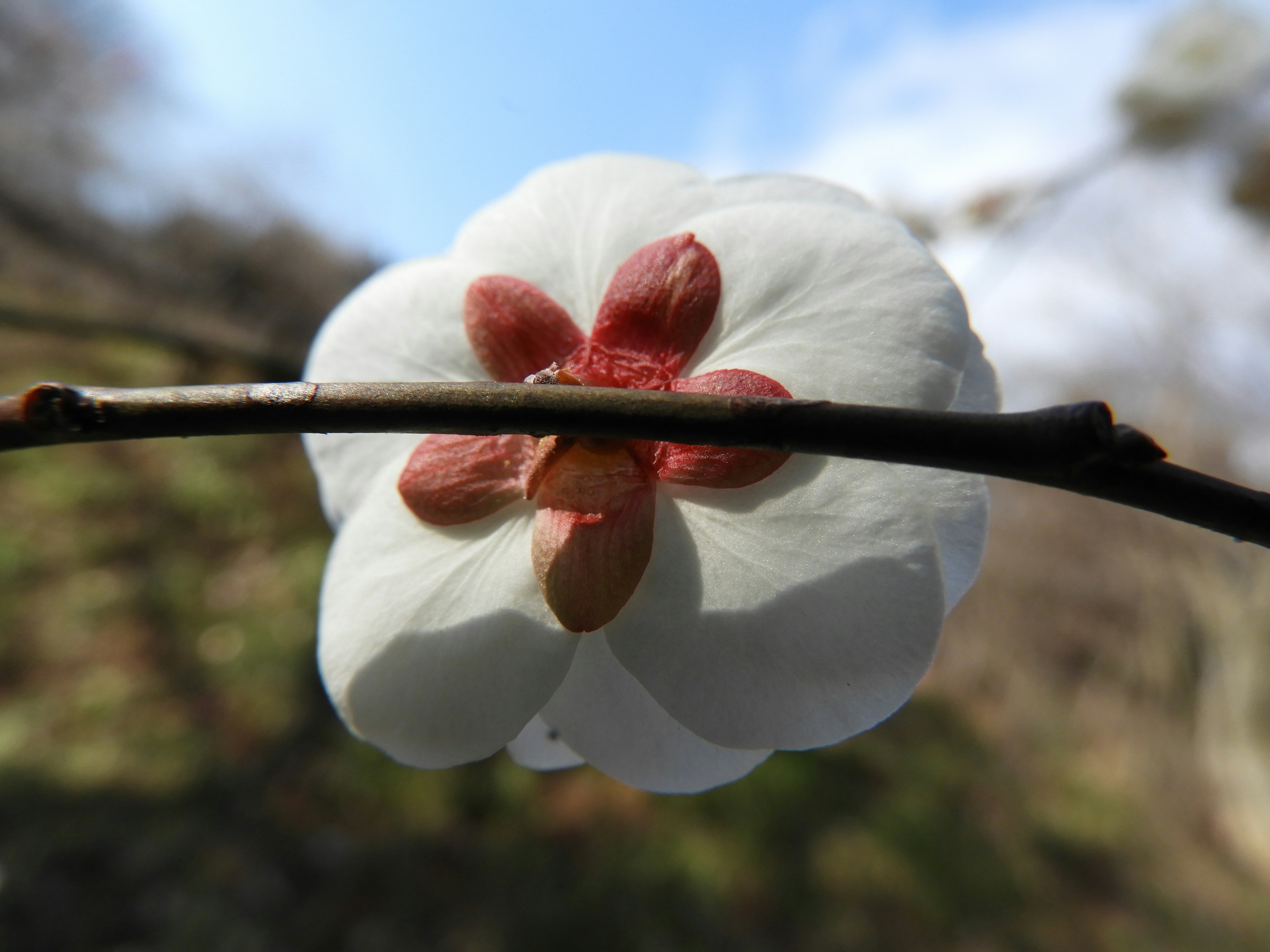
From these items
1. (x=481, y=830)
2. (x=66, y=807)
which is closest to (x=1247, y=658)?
(x=481, y=830)

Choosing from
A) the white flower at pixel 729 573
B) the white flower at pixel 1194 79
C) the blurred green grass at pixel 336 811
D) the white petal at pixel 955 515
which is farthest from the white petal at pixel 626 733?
the white flower at pixel 1194 79

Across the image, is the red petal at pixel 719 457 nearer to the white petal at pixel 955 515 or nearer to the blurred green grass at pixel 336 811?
the white petal at pixel 955 515

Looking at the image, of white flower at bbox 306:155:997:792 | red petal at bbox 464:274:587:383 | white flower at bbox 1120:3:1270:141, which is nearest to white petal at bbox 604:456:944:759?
A: white flower at bbox 306:155:997:792

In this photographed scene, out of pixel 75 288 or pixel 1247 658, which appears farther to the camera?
pixel 75 288

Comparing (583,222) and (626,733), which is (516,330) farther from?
(626,733)

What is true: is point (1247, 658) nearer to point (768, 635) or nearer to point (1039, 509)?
point (1039, 509)

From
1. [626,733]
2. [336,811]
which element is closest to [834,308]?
[626,733]
